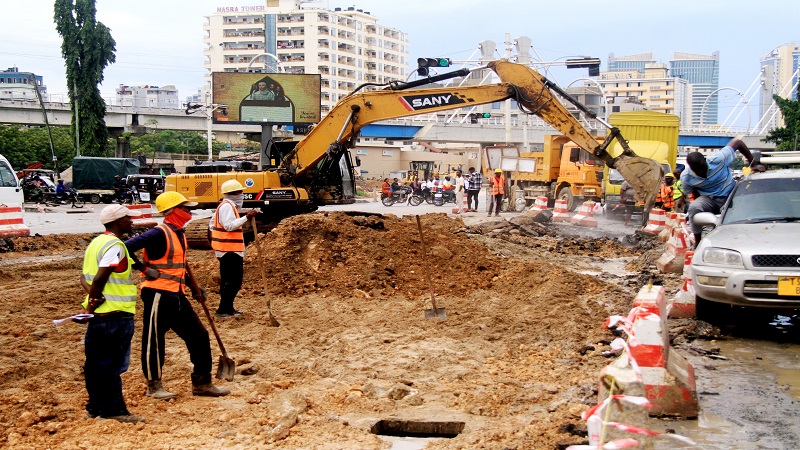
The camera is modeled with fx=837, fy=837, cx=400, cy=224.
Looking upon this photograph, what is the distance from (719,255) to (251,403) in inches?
179

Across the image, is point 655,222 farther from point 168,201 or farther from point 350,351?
point 168,201

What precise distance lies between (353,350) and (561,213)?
737 inches

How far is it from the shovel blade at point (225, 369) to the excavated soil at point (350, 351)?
7 centimetres

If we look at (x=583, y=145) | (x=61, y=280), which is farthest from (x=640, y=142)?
(x=61, y=280)

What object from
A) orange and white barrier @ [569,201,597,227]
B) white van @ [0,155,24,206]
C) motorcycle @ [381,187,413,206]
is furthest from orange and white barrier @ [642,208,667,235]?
motorcycle @ [381,187,413,206]

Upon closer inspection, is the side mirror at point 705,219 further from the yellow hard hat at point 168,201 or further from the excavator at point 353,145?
the excavator at point 353,145

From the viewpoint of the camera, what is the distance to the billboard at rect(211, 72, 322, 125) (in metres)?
47.0

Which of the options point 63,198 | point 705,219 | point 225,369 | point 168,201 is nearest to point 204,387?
point 225,369

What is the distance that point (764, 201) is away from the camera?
29.3ft

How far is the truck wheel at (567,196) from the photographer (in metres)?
28.7

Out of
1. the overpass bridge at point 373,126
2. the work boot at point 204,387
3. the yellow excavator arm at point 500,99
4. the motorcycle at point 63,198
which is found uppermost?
the overpass bridge at point 373,126

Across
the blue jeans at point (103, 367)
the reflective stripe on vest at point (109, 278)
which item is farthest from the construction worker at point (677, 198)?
the blue jeans at point (103, 367)

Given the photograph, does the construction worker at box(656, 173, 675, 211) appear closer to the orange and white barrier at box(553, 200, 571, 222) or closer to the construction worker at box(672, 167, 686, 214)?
the construction worker at box(672, 167, 686, 214)

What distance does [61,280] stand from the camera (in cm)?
1320
